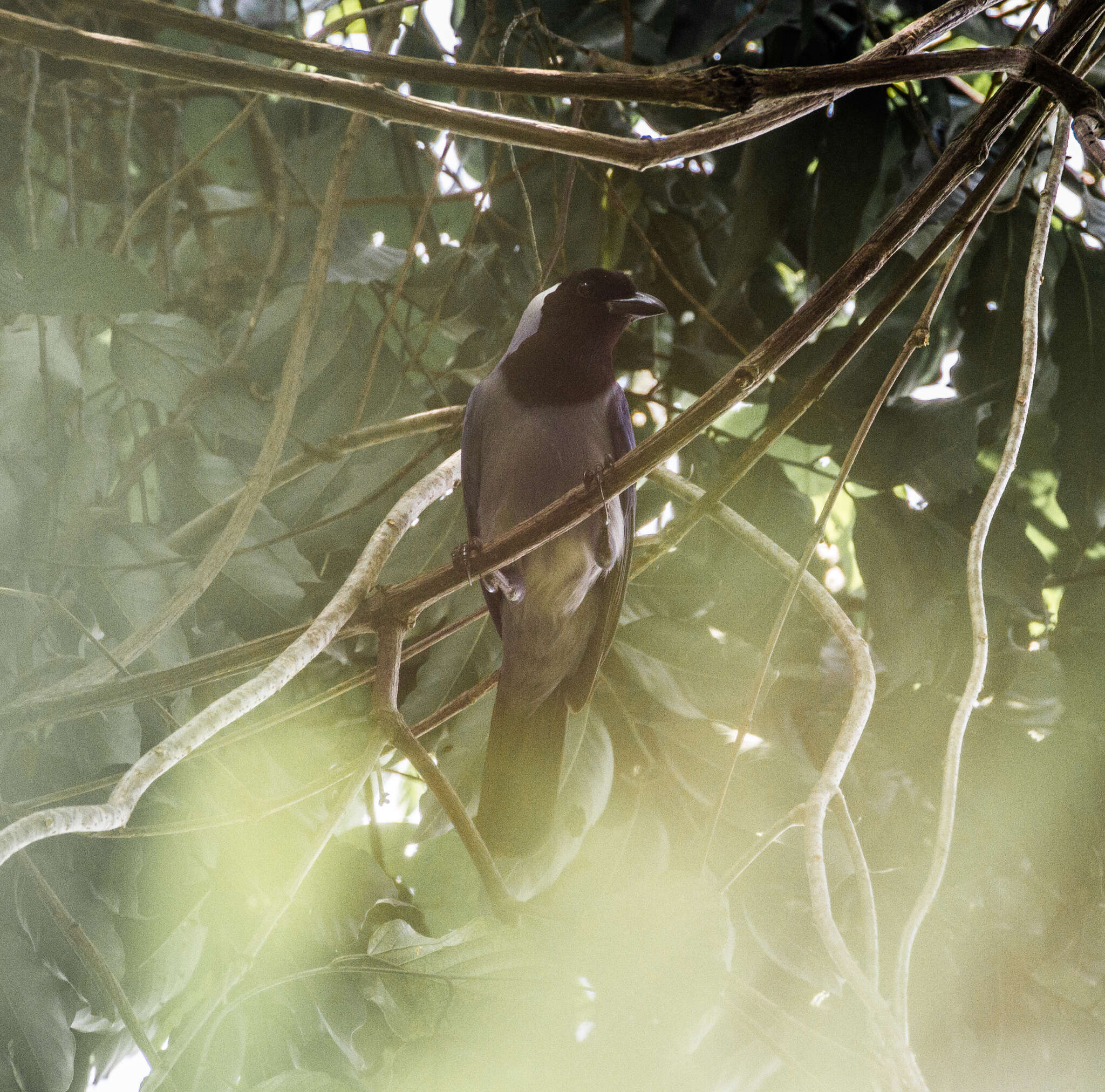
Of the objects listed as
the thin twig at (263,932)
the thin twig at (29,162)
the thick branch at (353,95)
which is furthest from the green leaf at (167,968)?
the thick branch at (353,95)

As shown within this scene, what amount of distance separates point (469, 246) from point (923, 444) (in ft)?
3.50

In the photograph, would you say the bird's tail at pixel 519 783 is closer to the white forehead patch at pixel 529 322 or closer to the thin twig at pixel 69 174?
the white forehead patch at pixel 529 322

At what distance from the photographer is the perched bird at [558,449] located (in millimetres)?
2271

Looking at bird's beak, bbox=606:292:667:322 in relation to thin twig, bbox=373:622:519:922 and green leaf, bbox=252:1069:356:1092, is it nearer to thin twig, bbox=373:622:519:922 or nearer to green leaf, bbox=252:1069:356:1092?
thin twig, bbox=373:622:519:922

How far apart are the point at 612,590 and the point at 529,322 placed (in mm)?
682

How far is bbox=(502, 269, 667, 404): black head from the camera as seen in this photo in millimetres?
2275

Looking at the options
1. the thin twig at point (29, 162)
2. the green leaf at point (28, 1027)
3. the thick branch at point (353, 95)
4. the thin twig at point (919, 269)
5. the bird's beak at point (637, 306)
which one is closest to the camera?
the thick branch at point (353, 95)

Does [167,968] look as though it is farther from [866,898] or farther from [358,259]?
[358,259]

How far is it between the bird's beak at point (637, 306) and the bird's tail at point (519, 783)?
2.91 ft

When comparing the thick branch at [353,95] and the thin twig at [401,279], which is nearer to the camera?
the thick branch at [353,95]

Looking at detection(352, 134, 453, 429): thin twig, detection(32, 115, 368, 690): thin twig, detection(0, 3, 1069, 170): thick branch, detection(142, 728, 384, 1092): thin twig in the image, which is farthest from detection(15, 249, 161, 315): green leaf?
detection(352, 134, 453, 429): thin twig

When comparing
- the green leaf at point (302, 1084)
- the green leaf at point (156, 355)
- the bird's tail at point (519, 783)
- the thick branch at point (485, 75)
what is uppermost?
the thick branch at point (485, 75)

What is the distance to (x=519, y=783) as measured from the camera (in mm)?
1870

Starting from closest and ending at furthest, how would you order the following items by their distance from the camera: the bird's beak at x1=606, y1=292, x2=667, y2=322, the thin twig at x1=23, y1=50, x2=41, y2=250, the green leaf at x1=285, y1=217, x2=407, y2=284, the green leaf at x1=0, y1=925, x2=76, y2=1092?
1. the green leaf at x1=0, y1=925, x2=76, y2=1092
2. the thin twig at x1=23, y1=50, x2=41, y2=250
3. the green leaf at x1=285, y1=217, x2=407, y2=284
4. the bird's beak at x1=606, y1=292, x2=667, y2=322
